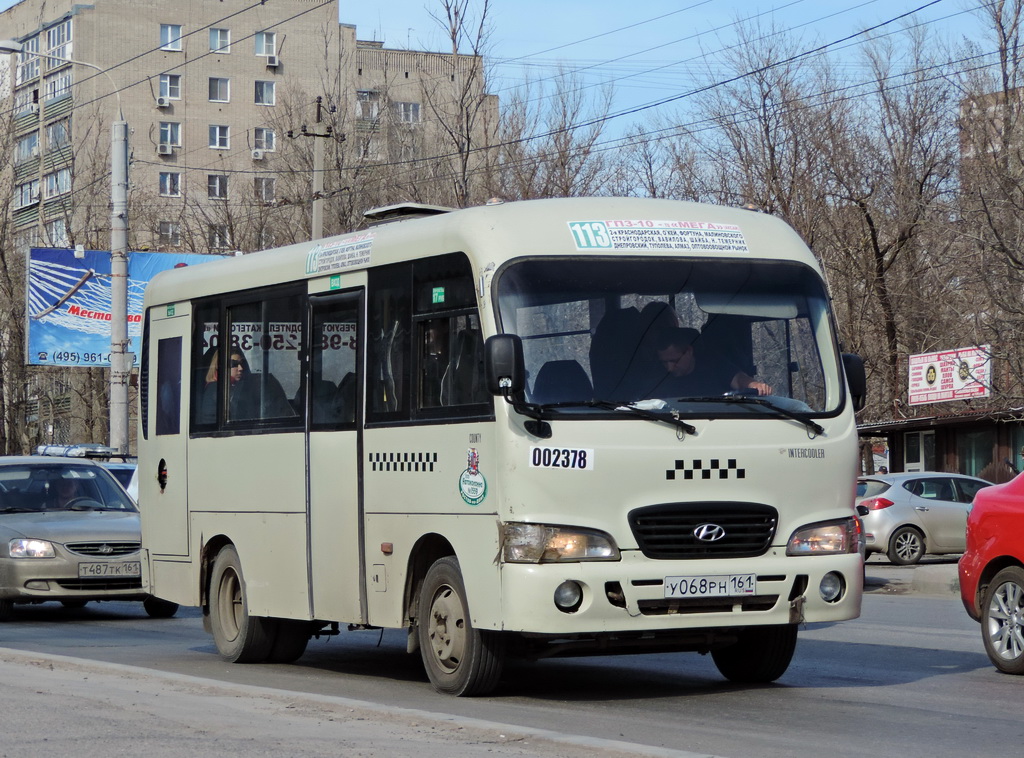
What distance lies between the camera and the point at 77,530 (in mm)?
17500

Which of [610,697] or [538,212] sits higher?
[538,212]

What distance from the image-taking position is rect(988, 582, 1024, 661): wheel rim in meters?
11.4

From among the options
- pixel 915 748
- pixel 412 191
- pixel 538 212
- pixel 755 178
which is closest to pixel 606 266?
pixel 538 212

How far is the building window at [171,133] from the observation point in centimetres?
8238

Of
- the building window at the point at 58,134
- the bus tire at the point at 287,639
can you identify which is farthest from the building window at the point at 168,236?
the bus tire at the point at 287,639

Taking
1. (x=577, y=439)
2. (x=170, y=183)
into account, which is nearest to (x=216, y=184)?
(x=170, y=183)

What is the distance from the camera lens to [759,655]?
10.9 metres

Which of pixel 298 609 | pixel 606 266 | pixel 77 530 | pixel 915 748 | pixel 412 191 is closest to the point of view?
pixel 915 748

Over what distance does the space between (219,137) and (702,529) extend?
77583 mm

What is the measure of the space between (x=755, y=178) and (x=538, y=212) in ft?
110

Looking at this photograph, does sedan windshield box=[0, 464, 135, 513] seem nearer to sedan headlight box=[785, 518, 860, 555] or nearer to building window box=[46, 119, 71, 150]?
sedan headlight box=[785, 518, 860, 555]

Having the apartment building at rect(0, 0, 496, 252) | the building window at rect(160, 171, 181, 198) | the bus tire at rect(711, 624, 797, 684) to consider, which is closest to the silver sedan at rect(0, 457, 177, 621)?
the bus tire at rect(711, 624, 797, 684)

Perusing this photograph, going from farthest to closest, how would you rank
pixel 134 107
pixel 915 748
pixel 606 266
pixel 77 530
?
pixel 134 107 → pixel 77 530 → pixel 606 266 → pixel 915 748

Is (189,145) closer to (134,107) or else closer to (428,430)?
(134,107)
